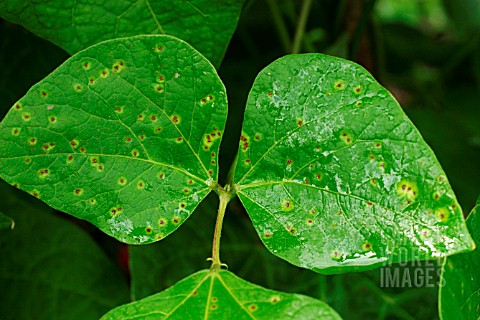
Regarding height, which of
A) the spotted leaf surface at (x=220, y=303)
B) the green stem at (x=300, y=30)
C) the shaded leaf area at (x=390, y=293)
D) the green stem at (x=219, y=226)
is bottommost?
the shaded leaf area at (x=390, y=293)

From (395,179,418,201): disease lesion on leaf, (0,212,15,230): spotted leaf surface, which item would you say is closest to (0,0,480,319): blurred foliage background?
(0,212,15,230): spotted leaf surface

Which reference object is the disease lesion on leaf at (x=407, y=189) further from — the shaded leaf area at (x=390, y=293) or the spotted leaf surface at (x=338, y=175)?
the shaded leaf area at (x=390, y=293)

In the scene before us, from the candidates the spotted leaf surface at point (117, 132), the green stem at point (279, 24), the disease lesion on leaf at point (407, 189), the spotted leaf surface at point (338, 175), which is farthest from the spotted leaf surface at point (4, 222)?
the green stem at point (279, 24)

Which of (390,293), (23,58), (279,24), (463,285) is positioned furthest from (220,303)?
(279,24)

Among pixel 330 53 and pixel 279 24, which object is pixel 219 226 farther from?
pixel 279 24

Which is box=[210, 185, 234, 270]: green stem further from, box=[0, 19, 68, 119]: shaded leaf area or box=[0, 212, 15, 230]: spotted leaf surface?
box=[0, 19, 68, 119]: shaded leaf area

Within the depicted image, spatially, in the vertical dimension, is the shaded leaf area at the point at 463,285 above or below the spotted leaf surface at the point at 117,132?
below

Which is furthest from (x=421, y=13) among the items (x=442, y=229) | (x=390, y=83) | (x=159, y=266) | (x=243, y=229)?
(x=442, y=229)
